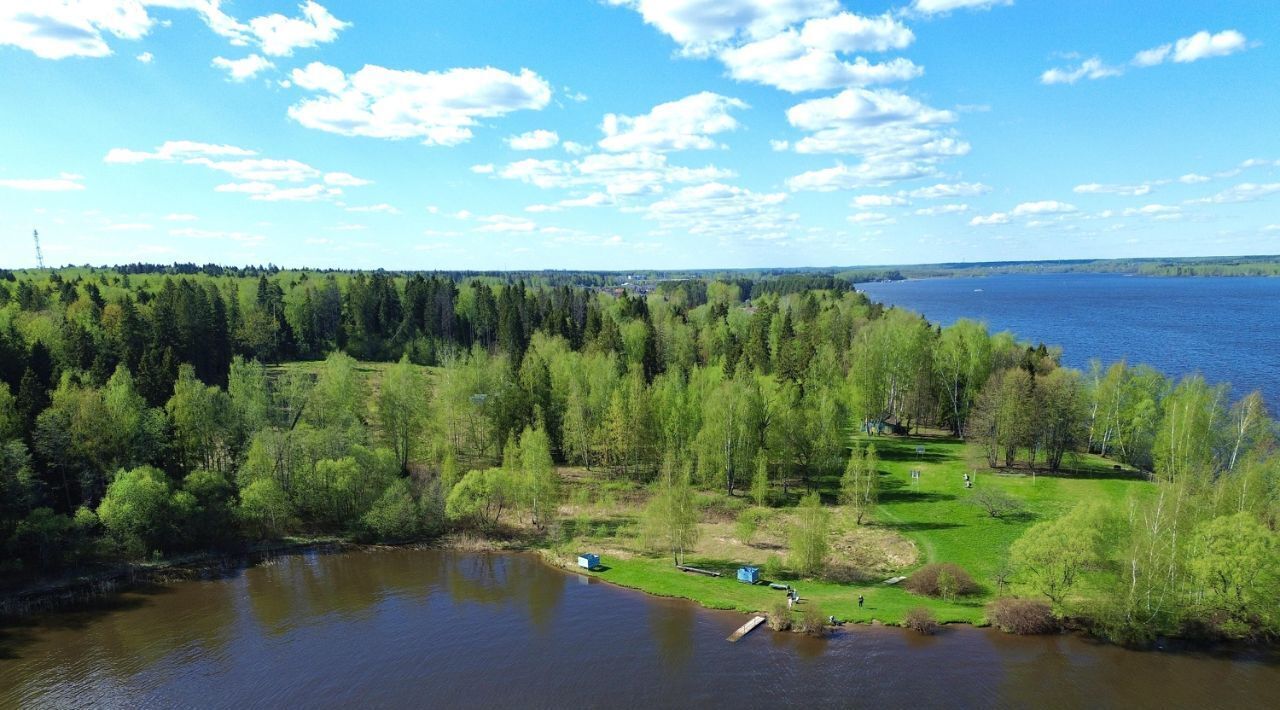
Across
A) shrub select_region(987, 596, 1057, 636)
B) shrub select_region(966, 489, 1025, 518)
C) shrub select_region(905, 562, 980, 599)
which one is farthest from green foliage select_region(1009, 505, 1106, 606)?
shrub select_region(966, 489, 1025, 518)

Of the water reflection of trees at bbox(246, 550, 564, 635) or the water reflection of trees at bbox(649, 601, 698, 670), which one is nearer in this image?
the water reflection of trees at bbox(649, 601, 698, 670)

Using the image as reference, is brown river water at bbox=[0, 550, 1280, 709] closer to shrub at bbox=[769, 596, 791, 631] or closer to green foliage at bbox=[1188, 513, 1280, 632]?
shrub at bbox=[769, 596, 791, 631]

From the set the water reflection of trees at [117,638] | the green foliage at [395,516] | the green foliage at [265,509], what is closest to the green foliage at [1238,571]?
the green foliage at [395,516]

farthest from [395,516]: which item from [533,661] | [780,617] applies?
[780,617]

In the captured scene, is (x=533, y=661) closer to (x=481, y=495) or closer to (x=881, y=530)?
(x=481, y=495)

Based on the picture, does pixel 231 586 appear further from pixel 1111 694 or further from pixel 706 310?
pixel 706 310
